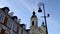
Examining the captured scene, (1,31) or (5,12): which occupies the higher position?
(5,12)

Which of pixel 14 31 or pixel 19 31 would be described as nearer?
pixel 14 31

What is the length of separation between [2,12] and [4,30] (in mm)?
4152

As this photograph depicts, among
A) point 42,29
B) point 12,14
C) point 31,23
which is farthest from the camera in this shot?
point 42,29

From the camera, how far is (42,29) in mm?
52125

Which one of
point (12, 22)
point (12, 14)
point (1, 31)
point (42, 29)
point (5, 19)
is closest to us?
point (1, 31)

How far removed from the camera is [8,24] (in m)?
29.5

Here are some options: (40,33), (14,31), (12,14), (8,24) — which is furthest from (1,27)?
(40,33)

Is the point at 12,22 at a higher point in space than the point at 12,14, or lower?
lower

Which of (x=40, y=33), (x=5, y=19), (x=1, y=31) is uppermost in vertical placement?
(x=5, y=19)

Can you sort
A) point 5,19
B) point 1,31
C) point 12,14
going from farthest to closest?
1. point 12,14
2. point 5,19
3. point 1,31

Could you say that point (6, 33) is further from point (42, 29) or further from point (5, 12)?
point (42, 29)

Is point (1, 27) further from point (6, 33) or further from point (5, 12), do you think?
point (5, 12)

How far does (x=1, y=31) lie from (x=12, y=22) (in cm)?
502

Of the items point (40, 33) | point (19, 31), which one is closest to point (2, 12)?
point (19, 31)
